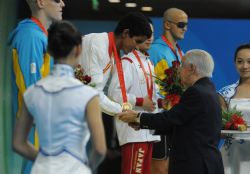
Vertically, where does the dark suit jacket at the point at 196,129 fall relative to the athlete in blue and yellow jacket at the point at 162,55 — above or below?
below

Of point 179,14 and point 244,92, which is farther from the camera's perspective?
point 179,14

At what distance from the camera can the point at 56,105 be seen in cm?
408

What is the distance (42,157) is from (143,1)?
5.03 m

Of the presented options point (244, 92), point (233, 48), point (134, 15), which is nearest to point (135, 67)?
point (134, 15)

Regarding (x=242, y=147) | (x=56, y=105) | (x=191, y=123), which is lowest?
(x=242, y=147)

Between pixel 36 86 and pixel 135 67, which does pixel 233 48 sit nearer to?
pixel 135 67

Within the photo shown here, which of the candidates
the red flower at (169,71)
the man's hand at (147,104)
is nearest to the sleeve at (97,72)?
the man's hand at (147,104)

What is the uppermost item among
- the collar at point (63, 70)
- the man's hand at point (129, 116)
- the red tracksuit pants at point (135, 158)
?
the collar at point (63, 70)

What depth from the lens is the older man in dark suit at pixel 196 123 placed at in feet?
18.6

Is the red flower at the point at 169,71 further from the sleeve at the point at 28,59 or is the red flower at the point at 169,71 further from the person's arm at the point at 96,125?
the person's arm at the point at 96,125

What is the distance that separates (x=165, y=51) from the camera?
7824 millimetres

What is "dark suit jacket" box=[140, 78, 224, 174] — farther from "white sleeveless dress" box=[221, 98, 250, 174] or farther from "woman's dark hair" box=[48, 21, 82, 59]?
"woman's dark hair" box=[48, 21, 82, 59]

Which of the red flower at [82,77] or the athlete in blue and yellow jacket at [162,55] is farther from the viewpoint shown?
the athlete in blue and yellow jacket at [162,55]

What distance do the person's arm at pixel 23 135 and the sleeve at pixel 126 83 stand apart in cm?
266
